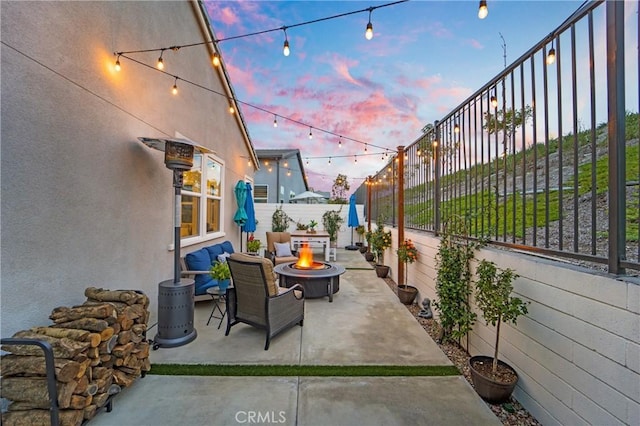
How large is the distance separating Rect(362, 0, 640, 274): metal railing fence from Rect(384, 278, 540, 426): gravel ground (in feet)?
4.62

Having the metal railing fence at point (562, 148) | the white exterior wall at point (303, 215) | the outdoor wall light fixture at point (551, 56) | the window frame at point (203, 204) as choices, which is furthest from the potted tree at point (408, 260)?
the white exterior wall at point (303, 215)

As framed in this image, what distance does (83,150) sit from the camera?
9.20 ft

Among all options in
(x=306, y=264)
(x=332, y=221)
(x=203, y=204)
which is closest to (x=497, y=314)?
(x=306, y=264)

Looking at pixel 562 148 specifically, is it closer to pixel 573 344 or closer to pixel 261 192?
pixel 573 344

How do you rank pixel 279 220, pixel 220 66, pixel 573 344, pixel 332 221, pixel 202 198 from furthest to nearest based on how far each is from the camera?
1. pixel 332 221
2. pixel 279 220
3. pixel 220 66
4. pixel 202 198
5. pixel 573 344

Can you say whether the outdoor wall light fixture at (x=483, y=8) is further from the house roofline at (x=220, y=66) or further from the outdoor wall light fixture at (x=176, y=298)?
the outdoor wall light fixture at (x=176, y=298)

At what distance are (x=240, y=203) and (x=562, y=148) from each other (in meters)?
7.18

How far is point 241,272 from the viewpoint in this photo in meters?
3.62

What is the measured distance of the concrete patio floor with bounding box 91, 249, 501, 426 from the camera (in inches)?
87.4

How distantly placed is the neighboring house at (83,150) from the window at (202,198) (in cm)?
63

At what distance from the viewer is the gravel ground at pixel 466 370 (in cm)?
222

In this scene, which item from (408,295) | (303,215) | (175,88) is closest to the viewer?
(175,88)

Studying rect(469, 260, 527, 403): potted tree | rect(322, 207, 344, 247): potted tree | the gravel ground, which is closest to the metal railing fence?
rect(469, 260, 527, 403): potted tree

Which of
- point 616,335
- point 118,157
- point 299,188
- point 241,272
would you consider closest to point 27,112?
point 118,157
